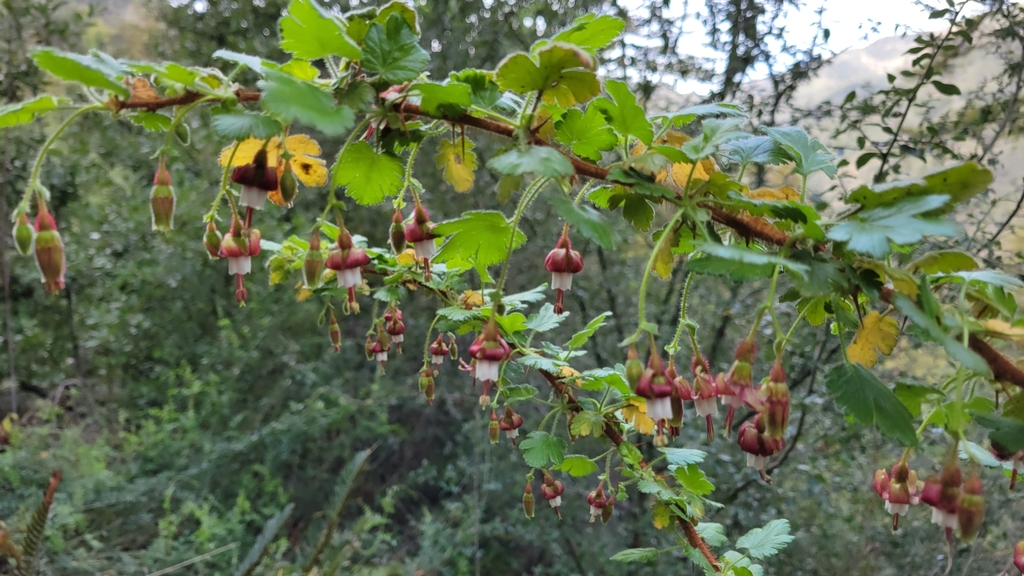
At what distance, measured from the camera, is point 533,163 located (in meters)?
0.34

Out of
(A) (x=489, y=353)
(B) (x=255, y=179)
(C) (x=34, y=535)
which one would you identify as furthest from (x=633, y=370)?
(C) (x=34, y=535)

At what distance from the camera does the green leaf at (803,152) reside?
44 centimetres

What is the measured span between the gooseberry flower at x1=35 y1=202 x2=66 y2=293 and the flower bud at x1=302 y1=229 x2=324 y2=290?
171 millimetres

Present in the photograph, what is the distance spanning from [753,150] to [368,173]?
13.7 inches

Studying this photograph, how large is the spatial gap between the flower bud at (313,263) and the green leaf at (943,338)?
1.47 feet

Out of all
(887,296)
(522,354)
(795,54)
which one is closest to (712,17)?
(795,54)

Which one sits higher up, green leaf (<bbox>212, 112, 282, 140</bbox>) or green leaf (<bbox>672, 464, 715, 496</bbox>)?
green leaf (<bbox>212, 112, 282, 140</bbox>)

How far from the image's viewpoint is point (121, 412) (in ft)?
6.12

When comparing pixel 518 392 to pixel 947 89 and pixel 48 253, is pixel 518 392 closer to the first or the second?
pixel 48 253

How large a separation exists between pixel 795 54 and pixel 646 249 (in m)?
0.76

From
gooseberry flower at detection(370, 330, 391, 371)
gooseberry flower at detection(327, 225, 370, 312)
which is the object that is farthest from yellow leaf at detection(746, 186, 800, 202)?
gooseberry flower at detection(370, 330, 391, 371)

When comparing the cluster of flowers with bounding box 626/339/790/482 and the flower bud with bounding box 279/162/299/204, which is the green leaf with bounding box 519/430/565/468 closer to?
the cluster of flowers with bounding box 626/339/790/482

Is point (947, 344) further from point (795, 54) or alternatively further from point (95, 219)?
point (95, 219)

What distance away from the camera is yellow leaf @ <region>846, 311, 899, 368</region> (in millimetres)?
463
